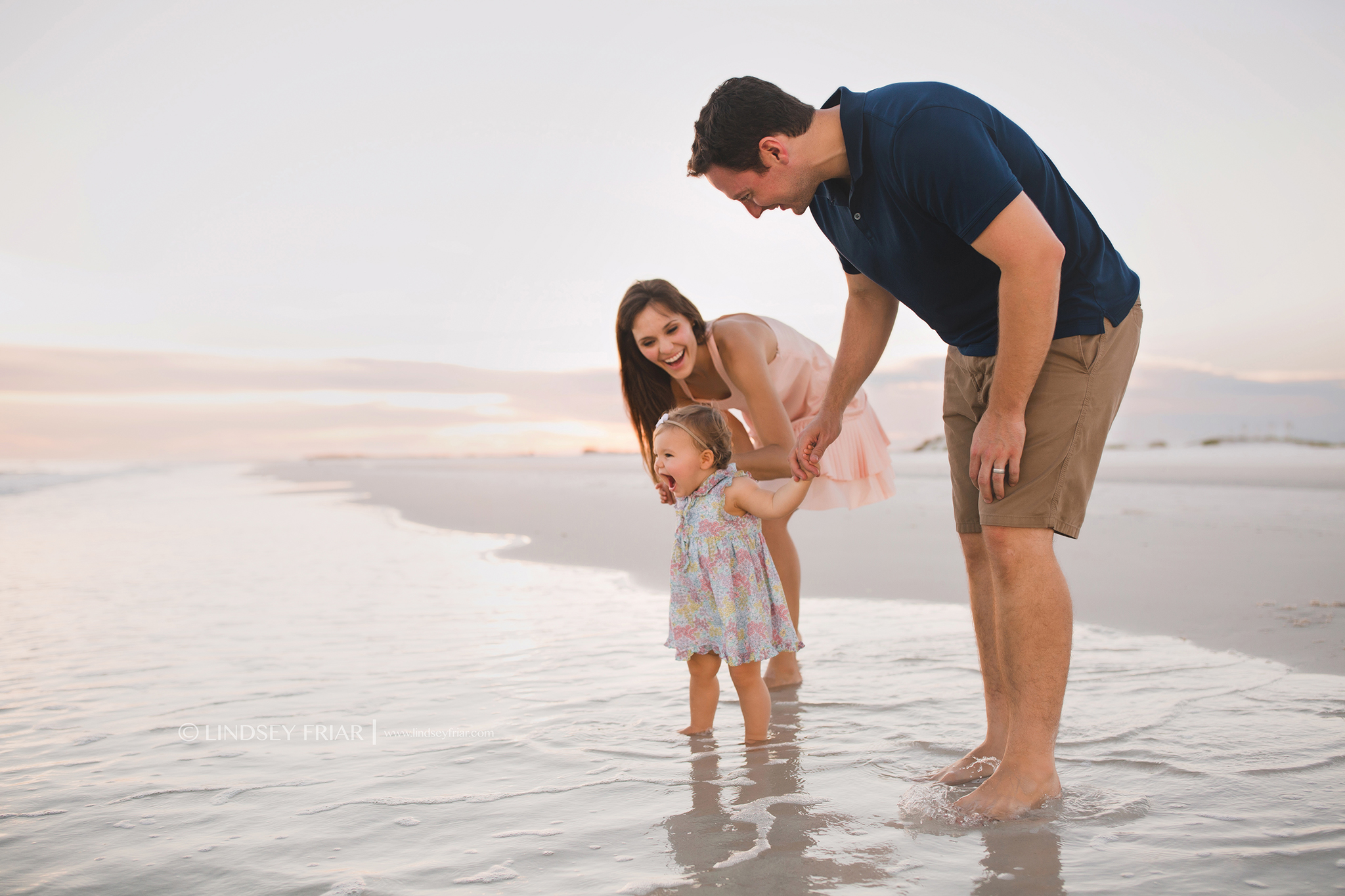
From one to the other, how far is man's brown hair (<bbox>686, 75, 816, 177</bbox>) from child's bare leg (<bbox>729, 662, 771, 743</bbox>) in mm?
A: 1519

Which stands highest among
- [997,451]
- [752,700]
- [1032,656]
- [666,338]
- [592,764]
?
[666,338]

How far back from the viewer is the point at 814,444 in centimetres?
290

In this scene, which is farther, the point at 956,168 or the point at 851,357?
the point at 851,357

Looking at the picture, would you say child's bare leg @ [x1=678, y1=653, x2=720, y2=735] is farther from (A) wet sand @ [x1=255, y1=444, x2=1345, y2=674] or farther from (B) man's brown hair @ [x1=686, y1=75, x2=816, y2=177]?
(A) wet sand @ [x1=255, y1=444, x2=1345, y2=674]

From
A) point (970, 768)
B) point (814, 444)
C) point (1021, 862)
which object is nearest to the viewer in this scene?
point (1021, 862)

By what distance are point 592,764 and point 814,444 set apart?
1.21 m

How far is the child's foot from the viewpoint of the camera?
2.83 meters

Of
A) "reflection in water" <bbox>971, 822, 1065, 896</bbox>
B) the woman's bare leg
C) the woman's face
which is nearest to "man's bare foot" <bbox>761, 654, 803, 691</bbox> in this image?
the woman's bare leg

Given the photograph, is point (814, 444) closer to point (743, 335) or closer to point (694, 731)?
point (743, 335)

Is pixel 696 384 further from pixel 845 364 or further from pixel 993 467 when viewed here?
pixel 993 467

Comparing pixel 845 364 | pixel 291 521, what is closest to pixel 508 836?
pixel 845 364

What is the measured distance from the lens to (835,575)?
234 inches

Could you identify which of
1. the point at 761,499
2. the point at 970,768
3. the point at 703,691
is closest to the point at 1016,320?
the point at 761,499

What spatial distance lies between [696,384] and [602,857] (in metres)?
1.99
